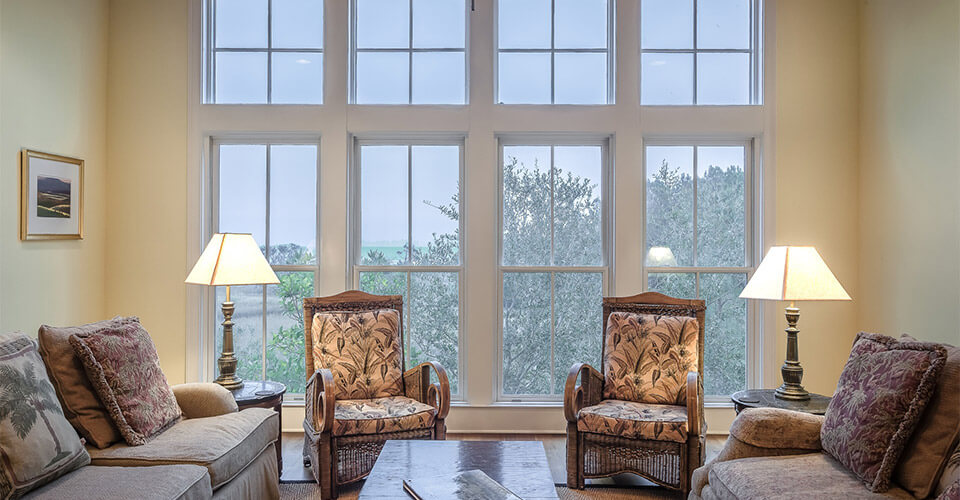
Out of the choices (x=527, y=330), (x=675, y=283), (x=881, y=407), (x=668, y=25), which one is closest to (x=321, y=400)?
(x=527, y=330)

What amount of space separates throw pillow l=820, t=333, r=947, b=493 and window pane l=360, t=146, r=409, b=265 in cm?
290

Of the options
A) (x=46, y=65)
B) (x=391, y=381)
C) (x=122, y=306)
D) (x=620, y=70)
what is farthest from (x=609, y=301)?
(x=46, y=65)

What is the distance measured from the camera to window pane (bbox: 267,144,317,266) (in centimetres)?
438

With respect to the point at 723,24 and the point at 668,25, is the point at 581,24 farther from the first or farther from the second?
the point at 723,24

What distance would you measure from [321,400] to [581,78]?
111 inches

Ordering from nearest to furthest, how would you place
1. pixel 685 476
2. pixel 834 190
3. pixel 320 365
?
pixel 685 476, pixel 320 365, pixel 834 190

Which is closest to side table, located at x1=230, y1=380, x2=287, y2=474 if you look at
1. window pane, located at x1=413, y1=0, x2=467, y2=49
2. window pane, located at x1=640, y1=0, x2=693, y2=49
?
window pane, located at x1=413, y1=0, x2=467, y2=49

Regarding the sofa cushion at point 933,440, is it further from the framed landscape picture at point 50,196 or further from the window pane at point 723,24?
the framed landscape picture at point 50,196

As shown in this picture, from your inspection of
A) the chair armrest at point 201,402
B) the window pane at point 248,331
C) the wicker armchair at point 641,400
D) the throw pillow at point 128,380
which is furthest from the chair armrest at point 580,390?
the window pane at point 248,331

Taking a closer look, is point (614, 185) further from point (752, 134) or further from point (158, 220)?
point (158, 220)

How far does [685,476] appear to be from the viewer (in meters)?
3.06

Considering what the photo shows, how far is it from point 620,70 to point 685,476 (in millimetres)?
2686

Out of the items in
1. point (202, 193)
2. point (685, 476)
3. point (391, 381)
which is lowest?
point (685, 476)

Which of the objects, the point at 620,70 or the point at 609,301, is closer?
the point at 609,301
